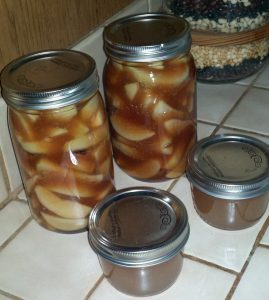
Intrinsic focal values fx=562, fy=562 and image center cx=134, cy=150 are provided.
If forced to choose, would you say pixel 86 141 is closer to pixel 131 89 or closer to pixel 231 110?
pixel 131 89

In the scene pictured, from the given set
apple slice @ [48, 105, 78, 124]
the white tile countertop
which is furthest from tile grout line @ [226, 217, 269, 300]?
apple slice @ [48, 105, 78, 124]

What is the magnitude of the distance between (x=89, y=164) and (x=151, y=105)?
0.10m

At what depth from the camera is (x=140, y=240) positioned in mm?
533

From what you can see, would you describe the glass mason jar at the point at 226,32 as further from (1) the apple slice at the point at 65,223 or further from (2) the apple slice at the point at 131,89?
(1) the apple slice at the point at 65,223

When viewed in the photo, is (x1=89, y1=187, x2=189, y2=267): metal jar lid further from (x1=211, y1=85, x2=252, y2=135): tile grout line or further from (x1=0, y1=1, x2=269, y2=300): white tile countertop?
(x1=211, y1=85, x2=252, y2=135): tile grout line

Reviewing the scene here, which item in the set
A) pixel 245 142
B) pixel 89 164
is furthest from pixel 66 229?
pixel 245 142

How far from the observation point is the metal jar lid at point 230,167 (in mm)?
583

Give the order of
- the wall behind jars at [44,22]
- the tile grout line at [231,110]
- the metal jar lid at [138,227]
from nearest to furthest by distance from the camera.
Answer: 1. the metal jar lid at [138,227]
2. the wall behind jars at [44,22]
3. the tile grout line at [231,110]

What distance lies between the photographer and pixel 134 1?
2.81 ft

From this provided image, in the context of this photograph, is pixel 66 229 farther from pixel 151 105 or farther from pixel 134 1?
pixel 134 1

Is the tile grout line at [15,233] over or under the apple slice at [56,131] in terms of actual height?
under

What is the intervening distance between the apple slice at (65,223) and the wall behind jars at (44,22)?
0.58ft

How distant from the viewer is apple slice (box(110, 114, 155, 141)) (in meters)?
0.66

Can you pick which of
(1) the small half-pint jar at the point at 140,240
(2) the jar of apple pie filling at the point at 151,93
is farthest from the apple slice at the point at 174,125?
(1) the small half-pint jar at the point at 140,240
